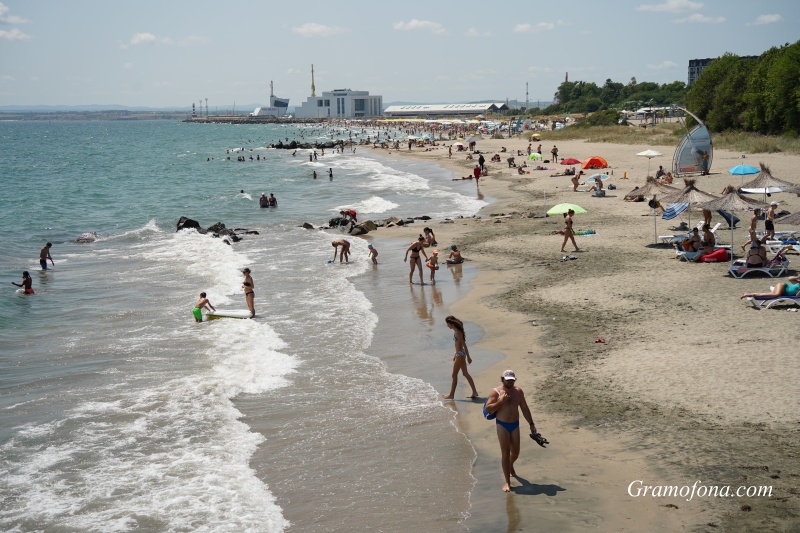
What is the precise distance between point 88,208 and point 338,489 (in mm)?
42058

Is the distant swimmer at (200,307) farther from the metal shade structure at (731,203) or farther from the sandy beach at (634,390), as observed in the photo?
the metal shade structure at (731,203)

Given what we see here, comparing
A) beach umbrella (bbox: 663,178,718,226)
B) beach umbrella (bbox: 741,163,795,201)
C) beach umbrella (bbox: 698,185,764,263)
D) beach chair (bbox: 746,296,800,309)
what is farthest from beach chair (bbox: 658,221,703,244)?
beach chair (bbox: 746,296,800,309)

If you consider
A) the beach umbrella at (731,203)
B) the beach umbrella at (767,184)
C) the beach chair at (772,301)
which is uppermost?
the beach umbrella at (767,184)

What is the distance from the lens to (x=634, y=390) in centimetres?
1141

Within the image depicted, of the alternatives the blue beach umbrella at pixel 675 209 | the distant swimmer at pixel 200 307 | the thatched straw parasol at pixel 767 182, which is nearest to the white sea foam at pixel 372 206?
the blue beach umbrella at pixel 675 209

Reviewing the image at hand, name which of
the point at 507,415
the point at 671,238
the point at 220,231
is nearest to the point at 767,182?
the point at 671,238

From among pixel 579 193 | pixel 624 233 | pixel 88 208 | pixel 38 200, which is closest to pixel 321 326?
pixel 624 233

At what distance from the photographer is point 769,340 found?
12.6m

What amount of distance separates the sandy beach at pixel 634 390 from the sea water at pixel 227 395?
926 millimetres

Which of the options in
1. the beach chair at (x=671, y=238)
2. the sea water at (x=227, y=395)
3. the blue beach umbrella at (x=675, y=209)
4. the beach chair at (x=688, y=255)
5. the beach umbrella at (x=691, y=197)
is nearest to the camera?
the sea water at (x=227, y=395)

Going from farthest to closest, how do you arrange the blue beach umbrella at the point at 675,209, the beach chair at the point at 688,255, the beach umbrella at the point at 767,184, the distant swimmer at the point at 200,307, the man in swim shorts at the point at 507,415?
the beach umbrella at the point at 767,184 < the blue beach umbrella at the point at 675,209 < the beach chair at the point at 688,255 < the distant swimmer at the point at 200,307 < the man in swim shorts at the point at 507,415

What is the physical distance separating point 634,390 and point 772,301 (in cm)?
501

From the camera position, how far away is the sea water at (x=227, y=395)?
9.31 metres

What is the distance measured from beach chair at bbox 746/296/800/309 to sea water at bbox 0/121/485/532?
6236 millimetres
